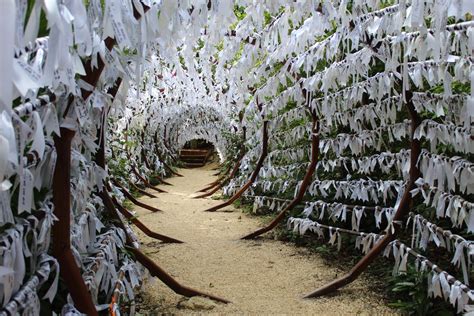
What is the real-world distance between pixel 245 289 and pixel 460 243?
1283 mm

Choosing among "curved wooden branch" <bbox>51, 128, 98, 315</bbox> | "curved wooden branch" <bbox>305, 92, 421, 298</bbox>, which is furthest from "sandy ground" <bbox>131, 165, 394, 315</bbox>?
"curved wooden branch" <bbox>51, 128, 98, 315</bbox>

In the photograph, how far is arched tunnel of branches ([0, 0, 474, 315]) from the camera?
2.73 ft

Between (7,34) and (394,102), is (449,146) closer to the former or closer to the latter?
(394,102)

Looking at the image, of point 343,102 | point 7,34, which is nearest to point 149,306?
point 343,102

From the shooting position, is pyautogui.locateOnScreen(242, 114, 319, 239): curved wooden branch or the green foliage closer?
the green foliage

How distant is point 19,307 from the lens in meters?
0.93

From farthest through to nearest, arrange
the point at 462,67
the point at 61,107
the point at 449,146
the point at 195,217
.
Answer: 1. the point at 195,217
2. the point at 449,146
3. the point at 462,67
4. the point at 61,107

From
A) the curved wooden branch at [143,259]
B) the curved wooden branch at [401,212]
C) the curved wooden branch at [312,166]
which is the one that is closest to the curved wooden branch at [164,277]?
the curved wooden branch at [143,259]

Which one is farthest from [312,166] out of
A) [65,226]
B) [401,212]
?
[65,226]

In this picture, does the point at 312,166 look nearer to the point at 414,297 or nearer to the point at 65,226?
the point at 414,297

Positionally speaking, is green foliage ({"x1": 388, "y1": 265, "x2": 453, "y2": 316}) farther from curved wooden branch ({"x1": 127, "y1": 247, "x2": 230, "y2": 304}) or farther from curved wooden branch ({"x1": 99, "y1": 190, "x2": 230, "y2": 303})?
curved wooden branch ({"x1": 99, "y1": 190, "x2": 230, "y2": 303})

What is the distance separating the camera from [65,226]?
1175mm

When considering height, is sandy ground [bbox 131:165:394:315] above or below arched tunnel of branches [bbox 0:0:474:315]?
below

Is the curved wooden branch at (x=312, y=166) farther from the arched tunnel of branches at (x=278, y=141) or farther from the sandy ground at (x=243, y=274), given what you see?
the sandy ground at (x=243, y=274)
